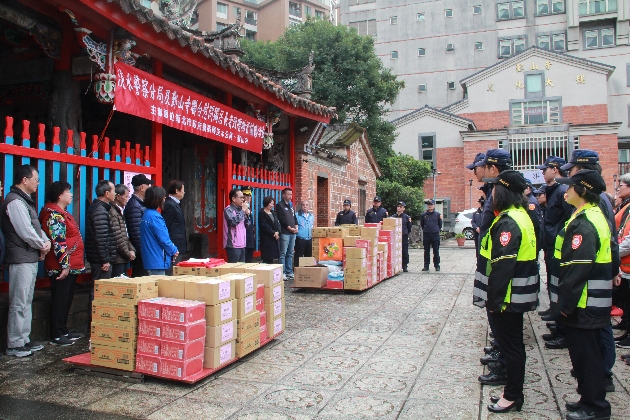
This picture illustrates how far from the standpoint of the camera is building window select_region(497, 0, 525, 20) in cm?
3781

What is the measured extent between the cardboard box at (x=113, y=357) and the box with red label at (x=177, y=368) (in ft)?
0.98

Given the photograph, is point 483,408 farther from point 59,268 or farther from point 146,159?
point 146,159

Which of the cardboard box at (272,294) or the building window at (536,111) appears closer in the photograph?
the cardboard box at (272,294)

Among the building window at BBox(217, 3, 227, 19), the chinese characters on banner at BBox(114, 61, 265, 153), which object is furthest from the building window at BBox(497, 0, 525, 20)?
the chinese characters on banner at BBox(114, 61, 265, 153)

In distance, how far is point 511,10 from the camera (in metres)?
38.1

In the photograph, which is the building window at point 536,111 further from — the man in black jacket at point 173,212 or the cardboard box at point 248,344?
the cardboard box at point 248,344

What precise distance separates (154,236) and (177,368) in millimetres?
1899

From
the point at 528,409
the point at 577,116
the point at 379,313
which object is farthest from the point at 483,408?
the point at 577,116

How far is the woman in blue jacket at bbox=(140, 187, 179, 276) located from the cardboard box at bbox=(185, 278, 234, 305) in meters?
1.31

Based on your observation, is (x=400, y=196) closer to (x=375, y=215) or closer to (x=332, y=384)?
(x=375, y=215)

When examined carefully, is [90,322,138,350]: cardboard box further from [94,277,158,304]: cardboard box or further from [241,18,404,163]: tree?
[241,18,404,163]: tree

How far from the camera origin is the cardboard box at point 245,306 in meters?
4.65

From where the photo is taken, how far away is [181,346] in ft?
13.0

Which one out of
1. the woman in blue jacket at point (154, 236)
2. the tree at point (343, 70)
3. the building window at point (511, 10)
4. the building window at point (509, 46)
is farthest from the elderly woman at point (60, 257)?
the building window at point (511, 10)
